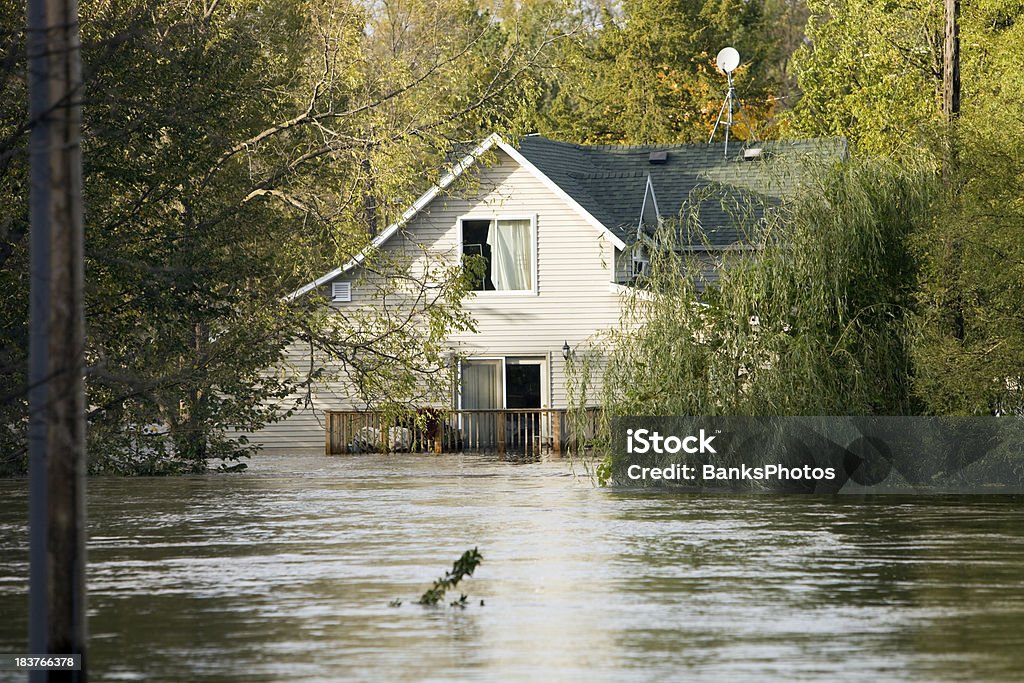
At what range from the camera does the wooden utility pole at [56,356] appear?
34.3 ft

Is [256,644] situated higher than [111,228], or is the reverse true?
[111,228]

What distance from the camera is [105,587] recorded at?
17.1 m

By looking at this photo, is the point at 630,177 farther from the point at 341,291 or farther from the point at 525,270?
the point at 341,291

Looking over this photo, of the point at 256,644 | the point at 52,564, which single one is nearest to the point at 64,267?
the point at 52,564

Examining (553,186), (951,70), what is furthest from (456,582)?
(553,186)

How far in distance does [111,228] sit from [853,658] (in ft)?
57.2

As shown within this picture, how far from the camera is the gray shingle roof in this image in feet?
144

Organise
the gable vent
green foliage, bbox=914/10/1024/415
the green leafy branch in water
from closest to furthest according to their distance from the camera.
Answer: the green leafy branch in water, green foliage, bbox=914/10/1024/415, the gable vent

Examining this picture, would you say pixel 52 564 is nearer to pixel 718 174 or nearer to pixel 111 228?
pixel 111 228

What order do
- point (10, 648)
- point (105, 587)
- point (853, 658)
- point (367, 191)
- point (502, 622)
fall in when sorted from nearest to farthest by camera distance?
point (853, 658), point (10, 648), point (502, 622), point (105, 587), point (367, 191)

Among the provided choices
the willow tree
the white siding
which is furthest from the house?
the willow tree

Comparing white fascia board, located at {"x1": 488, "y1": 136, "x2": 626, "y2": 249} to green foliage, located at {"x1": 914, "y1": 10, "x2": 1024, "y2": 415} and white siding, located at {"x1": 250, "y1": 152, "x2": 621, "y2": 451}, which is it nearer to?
white siding, located at {"x1": 250, "y1": 152, "x2": 621, "y2": 451}

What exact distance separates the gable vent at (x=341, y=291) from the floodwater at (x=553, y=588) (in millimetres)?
14683

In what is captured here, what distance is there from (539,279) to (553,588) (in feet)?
90.1
